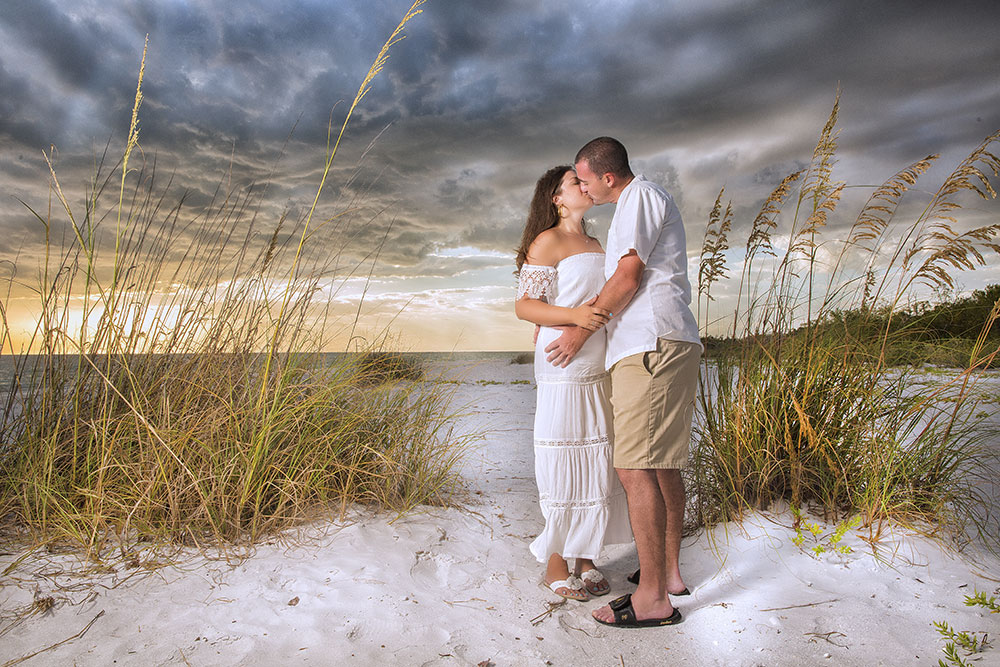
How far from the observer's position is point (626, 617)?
243 cm

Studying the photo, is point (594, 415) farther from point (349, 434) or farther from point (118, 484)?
point (118, 484)

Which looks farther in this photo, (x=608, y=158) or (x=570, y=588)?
(x=570, y=588)

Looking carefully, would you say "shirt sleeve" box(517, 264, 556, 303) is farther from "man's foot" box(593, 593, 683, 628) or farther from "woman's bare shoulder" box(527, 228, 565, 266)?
"man's foot" box(593, 593, 683, 628)

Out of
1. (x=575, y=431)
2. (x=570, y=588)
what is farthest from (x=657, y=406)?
(x=570, y=588)

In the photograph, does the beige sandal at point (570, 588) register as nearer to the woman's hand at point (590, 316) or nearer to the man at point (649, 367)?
the man at point (649, 367)

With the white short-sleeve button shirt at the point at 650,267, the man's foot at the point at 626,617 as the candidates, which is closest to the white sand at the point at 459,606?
the man's foot at the point at 626,617

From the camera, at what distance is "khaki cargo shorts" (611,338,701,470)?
236cm

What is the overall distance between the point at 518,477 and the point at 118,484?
2574 mm

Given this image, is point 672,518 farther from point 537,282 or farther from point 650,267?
point 537,282

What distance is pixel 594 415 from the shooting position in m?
2.68

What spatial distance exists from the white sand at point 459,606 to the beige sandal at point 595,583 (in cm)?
11

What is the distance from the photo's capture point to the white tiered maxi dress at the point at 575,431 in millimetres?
2656

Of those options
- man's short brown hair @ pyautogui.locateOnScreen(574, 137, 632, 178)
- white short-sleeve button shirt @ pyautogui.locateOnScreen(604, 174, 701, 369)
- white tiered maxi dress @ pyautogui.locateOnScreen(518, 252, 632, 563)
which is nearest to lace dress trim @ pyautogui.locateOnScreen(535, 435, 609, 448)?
white tiered maxi dress @ pyautogui.locateOnScreen(518, 252, 632, 563)

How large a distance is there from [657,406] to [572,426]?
17.3 inches
